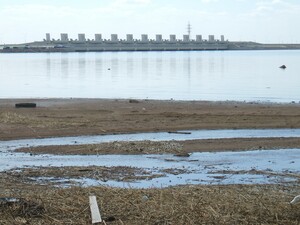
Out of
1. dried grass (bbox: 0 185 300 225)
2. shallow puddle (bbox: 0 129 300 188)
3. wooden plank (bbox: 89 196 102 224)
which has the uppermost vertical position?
wooden plank (bbox: 89 196 102 224)

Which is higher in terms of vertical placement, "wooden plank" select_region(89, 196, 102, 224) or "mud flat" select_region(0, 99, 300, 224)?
"wooden plank" select_region(89, 196, 102, 224)

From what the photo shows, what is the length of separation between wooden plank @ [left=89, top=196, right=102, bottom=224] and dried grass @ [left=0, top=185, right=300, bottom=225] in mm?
77

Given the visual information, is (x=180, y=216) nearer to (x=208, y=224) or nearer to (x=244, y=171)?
(x=208, y=224)

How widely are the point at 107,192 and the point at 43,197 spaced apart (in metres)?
0.81

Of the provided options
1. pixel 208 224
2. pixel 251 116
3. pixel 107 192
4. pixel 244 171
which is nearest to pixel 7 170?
pixel 244 171

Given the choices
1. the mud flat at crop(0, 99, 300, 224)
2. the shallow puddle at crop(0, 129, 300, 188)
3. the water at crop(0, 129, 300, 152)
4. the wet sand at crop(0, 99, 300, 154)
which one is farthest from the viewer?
the water at crop(0, 129, 300, 152)

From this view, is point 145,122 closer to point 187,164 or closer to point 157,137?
point 157,137

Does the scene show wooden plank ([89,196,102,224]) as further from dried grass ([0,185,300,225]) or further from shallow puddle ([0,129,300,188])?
shallow puddle ([0,129,300,188])

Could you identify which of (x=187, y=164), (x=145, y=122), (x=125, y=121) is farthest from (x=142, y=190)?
(x=125, y=121)

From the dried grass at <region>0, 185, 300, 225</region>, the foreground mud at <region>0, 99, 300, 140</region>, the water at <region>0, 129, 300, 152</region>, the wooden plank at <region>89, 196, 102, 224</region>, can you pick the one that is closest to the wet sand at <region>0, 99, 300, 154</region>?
the foreground mud at <region>0, 99, 300, 140</region>

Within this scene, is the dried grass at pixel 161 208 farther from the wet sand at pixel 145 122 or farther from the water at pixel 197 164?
the wet sand at pixel 145 122

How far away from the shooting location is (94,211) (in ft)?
21.1

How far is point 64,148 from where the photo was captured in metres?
16.4

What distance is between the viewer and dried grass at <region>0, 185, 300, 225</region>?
628 centimetres
